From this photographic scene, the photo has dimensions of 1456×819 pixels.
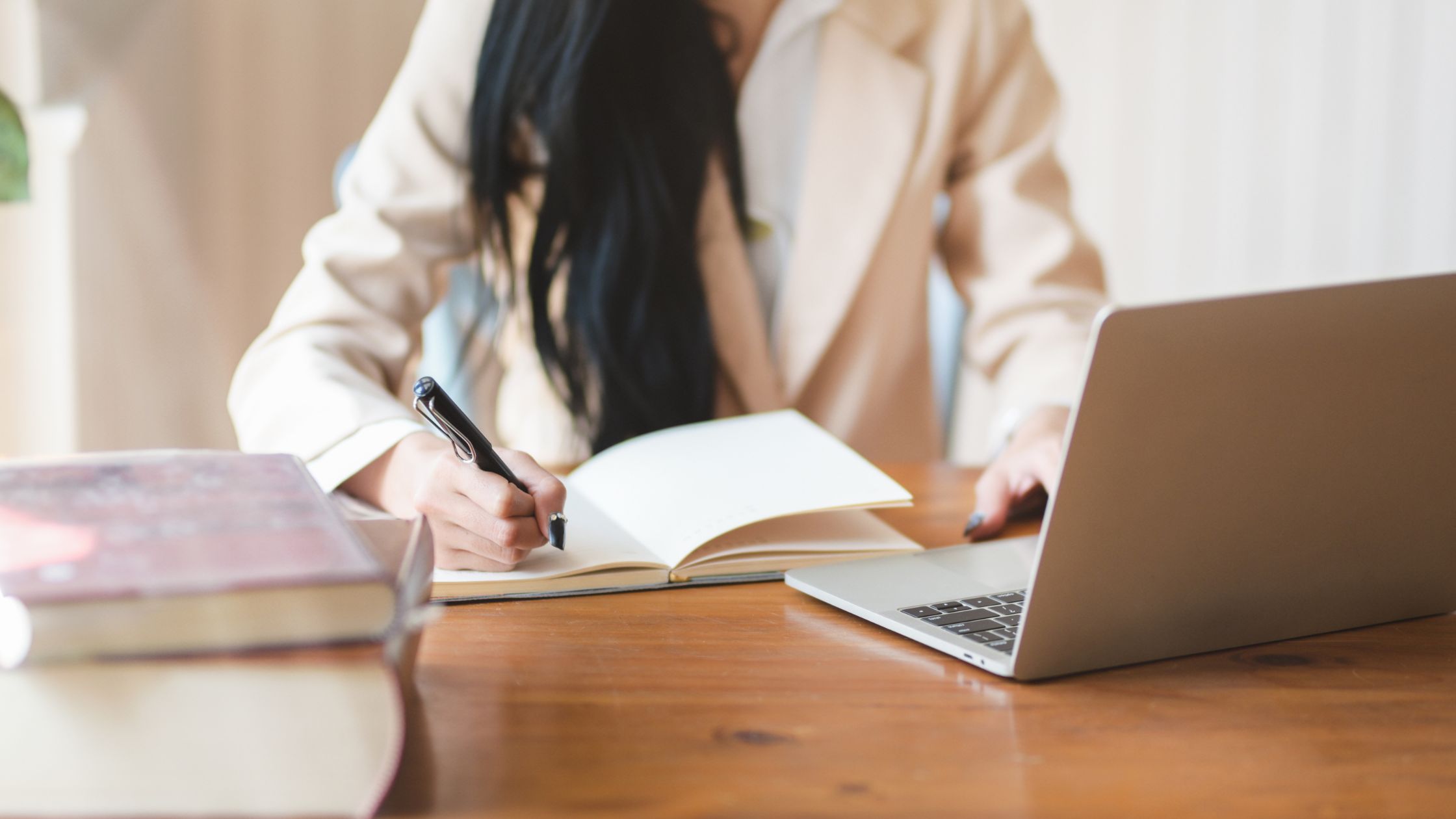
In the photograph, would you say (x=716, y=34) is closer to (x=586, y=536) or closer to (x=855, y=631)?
(x=586, y=536)

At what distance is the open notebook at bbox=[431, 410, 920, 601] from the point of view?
62 cm

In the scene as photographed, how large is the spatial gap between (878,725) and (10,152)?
3.47ft

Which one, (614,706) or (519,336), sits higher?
(614,706)

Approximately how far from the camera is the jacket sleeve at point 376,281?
0.78 metres

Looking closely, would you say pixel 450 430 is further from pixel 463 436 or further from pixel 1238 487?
pixel 1238 487

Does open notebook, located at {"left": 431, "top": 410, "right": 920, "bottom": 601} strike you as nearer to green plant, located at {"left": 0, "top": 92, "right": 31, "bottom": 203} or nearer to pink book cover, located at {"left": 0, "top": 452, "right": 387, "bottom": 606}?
pink book cover, located at {"left": 0, "top": 452, "right": 387, "bottom": 606}

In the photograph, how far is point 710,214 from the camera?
1.17 meters

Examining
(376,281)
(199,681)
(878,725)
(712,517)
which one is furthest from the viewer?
(376,281)

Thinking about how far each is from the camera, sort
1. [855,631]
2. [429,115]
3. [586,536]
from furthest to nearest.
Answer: [429,115], [586,536], [855,631]

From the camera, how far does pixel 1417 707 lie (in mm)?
458

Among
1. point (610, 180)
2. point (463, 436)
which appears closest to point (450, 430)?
point (463, 436)

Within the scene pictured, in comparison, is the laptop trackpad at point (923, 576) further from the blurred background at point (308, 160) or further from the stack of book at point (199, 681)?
the blurred background at point (308, 160)

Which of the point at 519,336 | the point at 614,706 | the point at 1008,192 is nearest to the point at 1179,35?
the point at 1008,192

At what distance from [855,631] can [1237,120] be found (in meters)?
1.90
